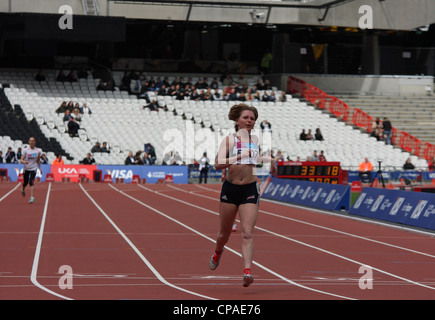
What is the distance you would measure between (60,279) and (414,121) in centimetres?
4370

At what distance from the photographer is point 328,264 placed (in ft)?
42.4

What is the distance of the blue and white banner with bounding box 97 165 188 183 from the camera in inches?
1624

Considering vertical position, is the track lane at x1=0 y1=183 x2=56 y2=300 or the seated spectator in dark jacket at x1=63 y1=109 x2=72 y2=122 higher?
the seated spectator in dark jacket at x1=63 y1=109 x2=72 y2=122

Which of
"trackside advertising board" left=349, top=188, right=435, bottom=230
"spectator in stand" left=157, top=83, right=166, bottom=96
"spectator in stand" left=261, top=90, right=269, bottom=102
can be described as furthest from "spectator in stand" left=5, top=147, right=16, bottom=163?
"trackside advertising board" left=349, top=188, right=435, bottom=230

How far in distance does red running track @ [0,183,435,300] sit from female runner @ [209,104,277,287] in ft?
2.53

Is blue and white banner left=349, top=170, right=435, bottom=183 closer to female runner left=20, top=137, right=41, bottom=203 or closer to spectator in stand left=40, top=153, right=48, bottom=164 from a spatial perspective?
spectator in stand left=40, top=153, right=48, bottom=164

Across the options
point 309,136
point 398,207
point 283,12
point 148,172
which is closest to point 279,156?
point 309,136

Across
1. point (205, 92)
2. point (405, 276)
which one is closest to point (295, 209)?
point (405, 276)

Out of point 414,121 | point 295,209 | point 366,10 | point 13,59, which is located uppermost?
point 366,10

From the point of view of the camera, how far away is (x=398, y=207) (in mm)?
20562

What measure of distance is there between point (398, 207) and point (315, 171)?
11.7 metres

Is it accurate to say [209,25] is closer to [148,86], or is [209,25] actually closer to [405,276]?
[148,86]

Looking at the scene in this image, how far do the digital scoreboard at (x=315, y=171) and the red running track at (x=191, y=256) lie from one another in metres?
6.96

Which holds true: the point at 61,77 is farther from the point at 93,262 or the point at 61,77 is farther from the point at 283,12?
the point at 93,262
